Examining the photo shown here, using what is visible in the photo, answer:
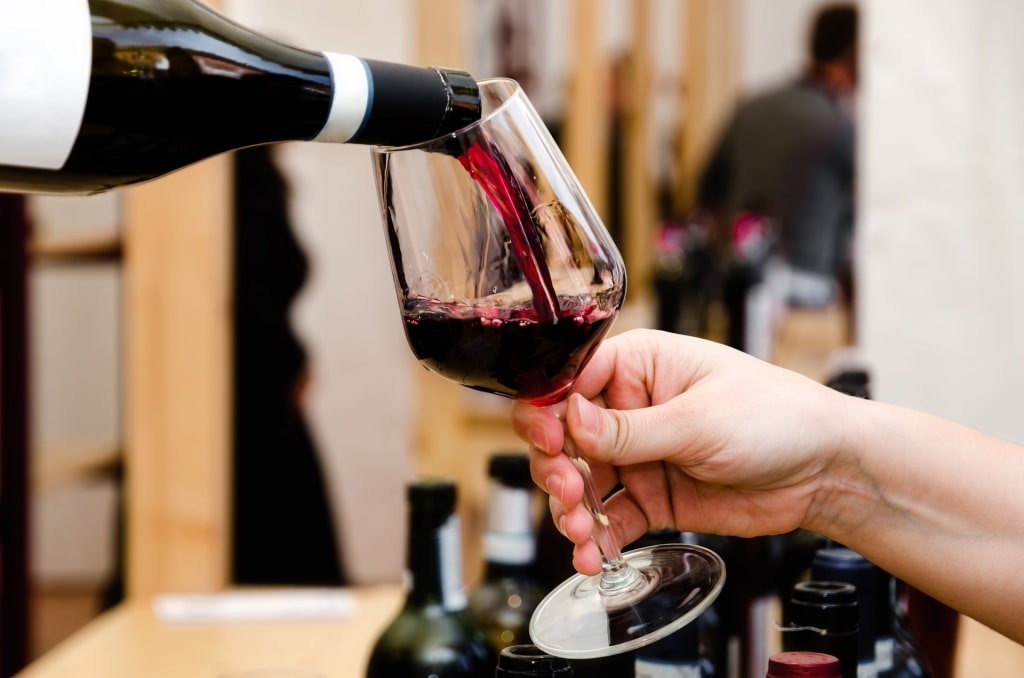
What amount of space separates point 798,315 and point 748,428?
287 cm

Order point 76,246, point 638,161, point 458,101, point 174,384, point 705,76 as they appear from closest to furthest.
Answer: point 458,101 → point 174,384 → point 76,246 → point 638,161 → point 705,76

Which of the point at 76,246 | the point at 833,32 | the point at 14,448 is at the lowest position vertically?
the point at 14,448

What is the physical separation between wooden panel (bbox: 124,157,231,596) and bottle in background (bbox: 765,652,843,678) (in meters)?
0.99

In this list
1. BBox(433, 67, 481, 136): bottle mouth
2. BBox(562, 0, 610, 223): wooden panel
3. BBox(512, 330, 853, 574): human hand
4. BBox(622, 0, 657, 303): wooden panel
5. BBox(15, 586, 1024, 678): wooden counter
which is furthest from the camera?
BBox(622, 0, 657, 303): wooden panel

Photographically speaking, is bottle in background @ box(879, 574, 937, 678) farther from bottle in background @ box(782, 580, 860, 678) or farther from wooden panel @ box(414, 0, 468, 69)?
wooden panel @ box(414, 0, 468, 69)

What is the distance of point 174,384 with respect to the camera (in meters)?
1.44

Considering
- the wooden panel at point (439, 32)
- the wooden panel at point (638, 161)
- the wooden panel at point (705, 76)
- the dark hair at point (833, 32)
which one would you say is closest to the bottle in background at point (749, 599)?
the wooden panel at point (439, 32)

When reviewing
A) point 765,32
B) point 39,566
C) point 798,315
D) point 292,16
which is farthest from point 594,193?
point 765,32

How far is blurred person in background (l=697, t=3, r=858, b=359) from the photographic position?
396cm

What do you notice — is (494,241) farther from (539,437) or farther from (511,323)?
(539,437)

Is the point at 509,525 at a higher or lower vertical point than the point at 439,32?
lower

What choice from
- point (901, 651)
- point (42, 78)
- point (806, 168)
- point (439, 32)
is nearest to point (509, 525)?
point (901, 651)

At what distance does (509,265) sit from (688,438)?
0.20m

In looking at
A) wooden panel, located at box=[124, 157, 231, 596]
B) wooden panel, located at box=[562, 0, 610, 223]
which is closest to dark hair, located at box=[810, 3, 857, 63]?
wooden panel, located at box=[562, 0, 610, 223]
